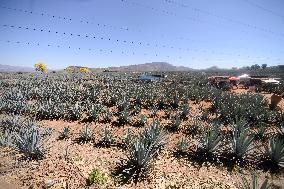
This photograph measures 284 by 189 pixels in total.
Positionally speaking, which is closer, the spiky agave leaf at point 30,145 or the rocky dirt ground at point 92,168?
the rocky dirt ground at point 92,168

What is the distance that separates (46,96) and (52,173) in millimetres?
11593

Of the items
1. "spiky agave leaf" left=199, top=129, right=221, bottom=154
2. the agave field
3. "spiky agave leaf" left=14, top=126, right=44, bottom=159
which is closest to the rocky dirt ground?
the agave field

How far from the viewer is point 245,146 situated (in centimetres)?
707

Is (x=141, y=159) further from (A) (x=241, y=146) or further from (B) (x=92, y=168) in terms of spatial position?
(A) (x=241, y=146)

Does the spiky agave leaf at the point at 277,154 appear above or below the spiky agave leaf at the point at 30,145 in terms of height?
below

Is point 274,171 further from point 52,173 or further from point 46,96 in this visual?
point 46,96

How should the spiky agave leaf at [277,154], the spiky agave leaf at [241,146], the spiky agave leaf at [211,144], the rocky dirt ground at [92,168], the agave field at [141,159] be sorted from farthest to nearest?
the spiky agave leaf at [211,144]
the spiky agave leaf at [241,146]
the spiky agave leaf at [277,154]
the agave field at [141,159]
the rocky dirt ground at [92,168]

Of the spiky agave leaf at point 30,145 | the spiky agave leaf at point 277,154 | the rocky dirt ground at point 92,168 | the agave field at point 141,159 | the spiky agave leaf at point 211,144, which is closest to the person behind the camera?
the rocky dirt ground at point 92,168

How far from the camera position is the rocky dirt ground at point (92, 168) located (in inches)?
220

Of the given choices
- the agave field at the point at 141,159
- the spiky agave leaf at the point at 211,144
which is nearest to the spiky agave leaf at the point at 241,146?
the agave field at the point at 141,159

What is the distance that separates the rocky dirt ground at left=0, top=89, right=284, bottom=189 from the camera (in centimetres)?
559

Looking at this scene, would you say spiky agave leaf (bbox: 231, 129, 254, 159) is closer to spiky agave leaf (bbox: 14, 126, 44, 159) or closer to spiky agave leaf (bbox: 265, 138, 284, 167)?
spiky agave leaf (bbox: 265, 138, 284, 167)

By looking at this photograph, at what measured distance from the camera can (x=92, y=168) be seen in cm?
636

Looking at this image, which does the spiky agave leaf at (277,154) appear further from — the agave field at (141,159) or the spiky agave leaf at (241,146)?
the spiky agave leaf at (241,146)
